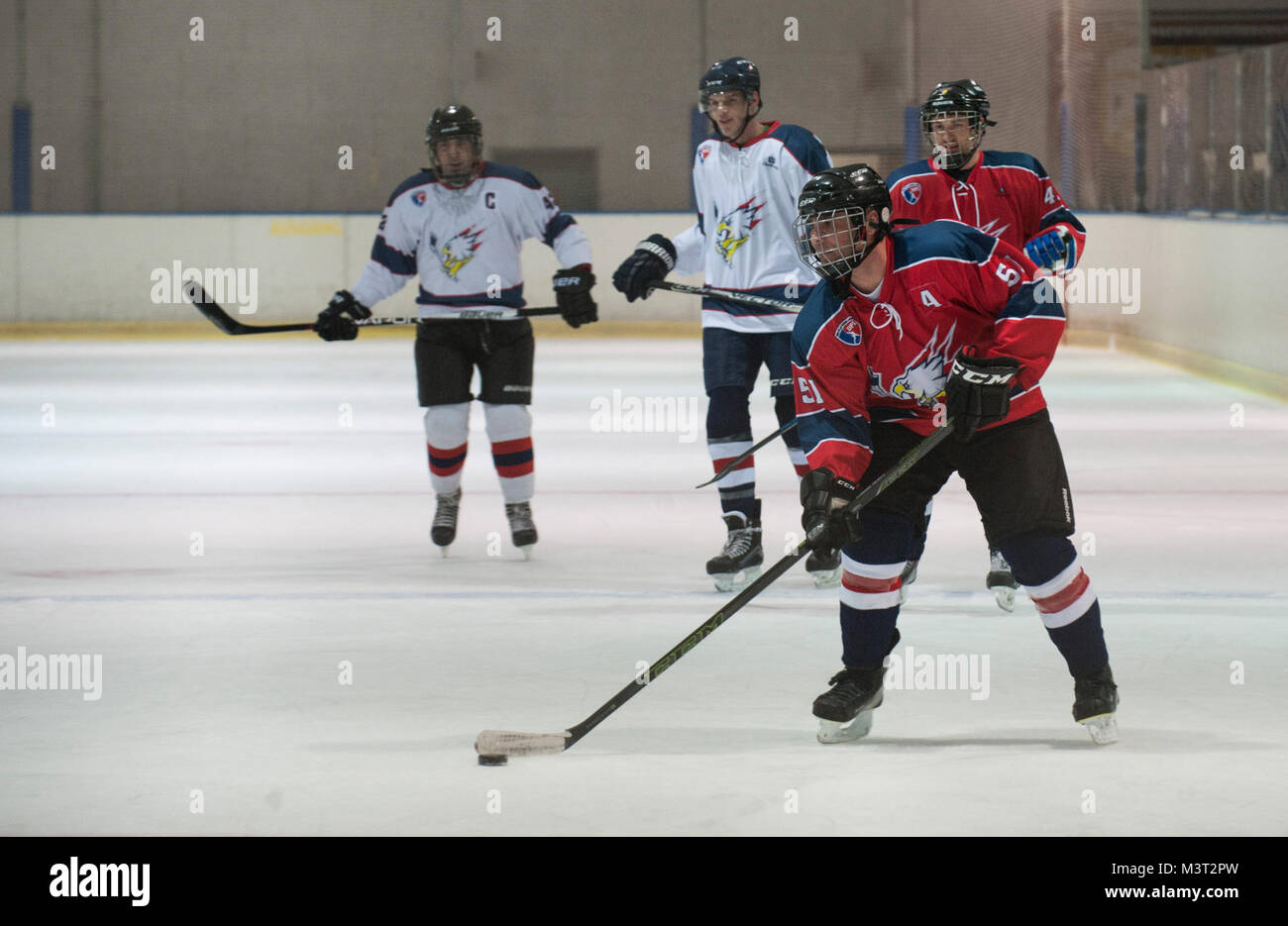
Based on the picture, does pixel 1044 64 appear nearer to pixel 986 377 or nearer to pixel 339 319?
pixel 339 319

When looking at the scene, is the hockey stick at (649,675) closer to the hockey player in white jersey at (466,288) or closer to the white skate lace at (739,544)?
the white skate lace at (739,544)

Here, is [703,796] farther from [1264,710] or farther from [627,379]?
[627,379]

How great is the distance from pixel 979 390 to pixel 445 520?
2721 millimetres

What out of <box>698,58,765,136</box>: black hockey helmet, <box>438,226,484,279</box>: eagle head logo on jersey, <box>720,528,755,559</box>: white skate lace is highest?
<box>698,58,765,136</box>: black hockey helmet

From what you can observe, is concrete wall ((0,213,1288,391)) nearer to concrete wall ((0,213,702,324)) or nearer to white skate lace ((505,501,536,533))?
A: concrete wall ((0,213,702,324))

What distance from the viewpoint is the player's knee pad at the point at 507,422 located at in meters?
5.94

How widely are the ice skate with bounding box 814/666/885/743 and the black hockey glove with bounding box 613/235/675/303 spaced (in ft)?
6.09

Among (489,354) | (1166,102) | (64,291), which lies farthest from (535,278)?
(489,354)

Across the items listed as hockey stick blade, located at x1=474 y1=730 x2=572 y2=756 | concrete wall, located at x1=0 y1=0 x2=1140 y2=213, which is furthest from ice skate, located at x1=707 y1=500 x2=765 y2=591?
concrete wall, located at x1=0 y1=0 x2=1140 y2=213

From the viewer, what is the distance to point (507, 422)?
5949 millimetres

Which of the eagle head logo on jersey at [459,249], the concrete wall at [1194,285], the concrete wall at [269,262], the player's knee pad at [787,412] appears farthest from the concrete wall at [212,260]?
the player's knee pad at [787,412]

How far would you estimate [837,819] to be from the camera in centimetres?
313

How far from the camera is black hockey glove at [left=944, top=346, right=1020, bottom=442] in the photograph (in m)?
3.43
